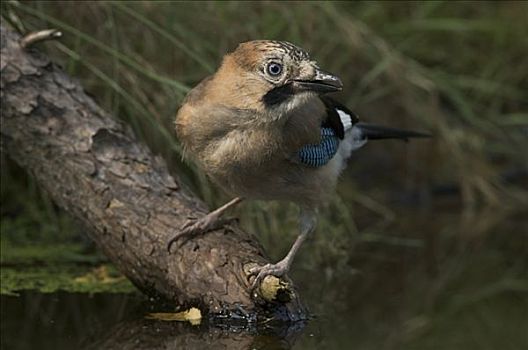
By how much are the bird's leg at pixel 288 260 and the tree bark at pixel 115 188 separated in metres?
0.05

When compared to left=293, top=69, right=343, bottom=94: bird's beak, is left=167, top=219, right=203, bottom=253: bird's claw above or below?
below

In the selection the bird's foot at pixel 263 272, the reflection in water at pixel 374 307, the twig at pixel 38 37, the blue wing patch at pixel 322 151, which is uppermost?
the twig at pixel 38 37

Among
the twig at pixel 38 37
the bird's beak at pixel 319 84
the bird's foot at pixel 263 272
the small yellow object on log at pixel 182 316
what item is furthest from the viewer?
the twig at pixel 38 37

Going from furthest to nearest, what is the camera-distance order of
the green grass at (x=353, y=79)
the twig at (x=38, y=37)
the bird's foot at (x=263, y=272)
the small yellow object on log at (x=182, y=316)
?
1. the green grass at (x=353, y=79)
2. the twig at (x=38, y=37)
3. the small yellow object on log at (x=182, y=316)
4. the bird's foot at (x=263, y=272)

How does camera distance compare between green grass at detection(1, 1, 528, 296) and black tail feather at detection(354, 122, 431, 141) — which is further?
green grass at detection(1, 1, 528, 296)

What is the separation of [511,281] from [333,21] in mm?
1525

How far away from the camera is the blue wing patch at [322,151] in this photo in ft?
13.3

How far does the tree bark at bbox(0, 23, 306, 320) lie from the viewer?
4.06m

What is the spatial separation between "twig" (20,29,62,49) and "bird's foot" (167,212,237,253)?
0.83 metres

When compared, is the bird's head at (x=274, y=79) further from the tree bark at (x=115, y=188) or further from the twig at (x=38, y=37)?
the twig at (x=38, y=37)

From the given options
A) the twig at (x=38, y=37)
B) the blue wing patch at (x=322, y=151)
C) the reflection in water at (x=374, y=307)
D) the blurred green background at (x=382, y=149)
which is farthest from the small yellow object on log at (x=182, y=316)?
the twig at (x=38, y=37)

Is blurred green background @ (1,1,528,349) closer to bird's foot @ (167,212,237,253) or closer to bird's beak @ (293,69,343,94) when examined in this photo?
bird's foot @ (167,212,237,253)

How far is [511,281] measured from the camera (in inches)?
196

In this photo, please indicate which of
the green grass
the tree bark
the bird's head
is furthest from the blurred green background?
the bird's head
